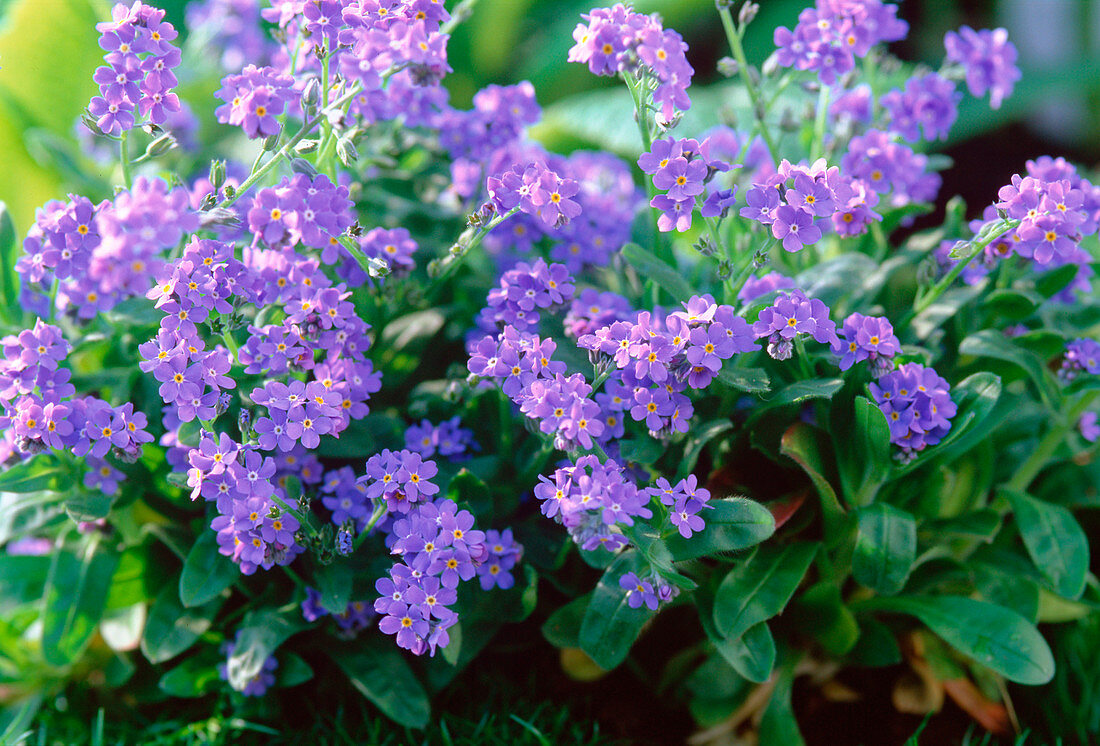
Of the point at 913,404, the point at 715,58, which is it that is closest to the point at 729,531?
the point at 913,404

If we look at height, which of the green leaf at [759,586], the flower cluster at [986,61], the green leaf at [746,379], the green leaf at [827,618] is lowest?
the green leaf at [827,618]

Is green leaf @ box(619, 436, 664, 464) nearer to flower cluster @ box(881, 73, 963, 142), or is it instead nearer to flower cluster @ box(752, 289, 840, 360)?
flower cluster @ box(752, 289, 840, 360)

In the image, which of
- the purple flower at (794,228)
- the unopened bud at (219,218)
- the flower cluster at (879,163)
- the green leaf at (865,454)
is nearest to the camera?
the unopened bud at (219,218)

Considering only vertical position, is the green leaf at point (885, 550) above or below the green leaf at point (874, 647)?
above

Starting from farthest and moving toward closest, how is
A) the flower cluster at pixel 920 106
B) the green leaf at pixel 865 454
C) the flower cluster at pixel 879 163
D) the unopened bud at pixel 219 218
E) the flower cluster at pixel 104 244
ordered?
the flower cluster at pixel 920 106
the flower cluster at pixel 879 163
the green leaf at pixel 865 454
the unopened bud at pixel 219 218
the flower cluster at pixel 104 244

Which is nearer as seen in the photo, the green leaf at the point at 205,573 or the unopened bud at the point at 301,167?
the unopened bud at the point at 301,167

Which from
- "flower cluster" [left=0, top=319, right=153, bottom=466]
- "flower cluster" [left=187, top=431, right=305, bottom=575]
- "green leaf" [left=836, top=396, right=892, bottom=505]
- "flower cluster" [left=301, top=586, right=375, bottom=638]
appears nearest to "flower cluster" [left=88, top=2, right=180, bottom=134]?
"flower cluster" [left=0, top=319, right=153, bottom=466]

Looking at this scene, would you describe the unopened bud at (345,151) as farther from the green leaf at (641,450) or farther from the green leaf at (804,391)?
the green leaf at (804,391)

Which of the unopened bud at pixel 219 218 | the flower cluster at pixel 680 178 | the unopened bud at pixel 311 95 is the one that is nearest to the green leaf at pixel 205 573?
the unopened bud at pixel 219 218
